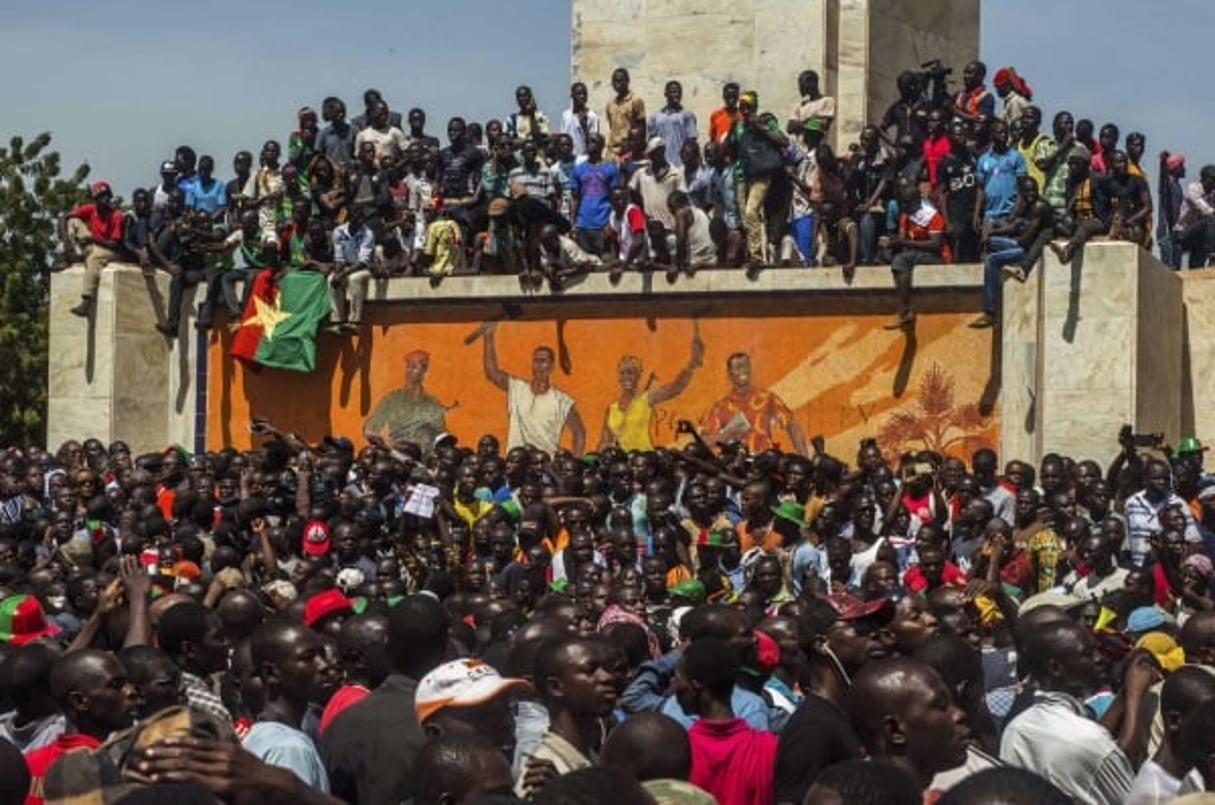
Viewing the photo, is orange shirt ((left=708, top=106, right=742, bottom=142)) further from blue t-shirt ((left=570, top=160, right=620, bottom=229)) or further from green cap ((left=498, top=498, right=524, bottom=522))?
green cap ((left=498, top=498, right=524, bottom=522))

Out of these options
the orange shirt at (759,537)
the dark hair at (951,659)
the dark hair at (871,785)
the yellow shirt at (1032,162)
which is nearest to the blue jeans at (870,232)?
the yellow shirt at (1032,162)

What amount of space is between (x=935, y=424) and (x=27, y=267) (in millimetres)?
22094

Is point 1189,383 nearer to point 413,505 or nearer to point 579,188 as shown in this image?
point 579,188

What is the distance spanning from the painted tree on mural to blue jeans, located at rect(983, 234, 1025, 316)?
0.79m

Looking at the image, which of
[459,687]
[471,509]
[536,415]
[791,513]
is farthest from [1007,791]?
[536,415]

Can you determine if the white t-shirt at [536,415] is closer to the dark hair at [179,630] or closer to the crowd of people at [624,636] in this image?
the crowd of people at [624,636]

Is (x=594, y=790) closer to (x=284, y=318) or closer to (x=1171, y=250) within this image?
(x=1171, y=250)

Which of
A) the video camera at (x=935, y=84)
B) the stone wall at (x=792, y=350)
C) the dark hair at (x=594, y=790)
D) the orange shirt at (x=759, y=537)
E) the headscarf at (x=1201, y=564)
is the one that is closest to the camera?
the dark hair at (x=594, y=790)

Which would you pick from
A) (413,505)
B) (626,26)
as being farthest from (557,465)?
(626,26)

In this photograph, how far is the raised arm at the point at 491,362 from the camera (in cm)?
2420

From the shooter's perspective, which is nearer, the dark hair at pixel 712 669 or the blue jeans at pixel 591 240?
the dark hair at pixel 712 669

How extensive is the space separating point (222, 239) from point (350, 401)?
1906 millimetres

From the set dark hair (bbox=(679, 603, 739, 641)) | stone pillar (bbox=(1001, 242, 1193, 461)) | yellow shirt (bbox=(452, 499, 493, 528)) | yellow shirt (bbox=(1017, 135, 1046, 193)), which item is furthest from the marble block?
dark hair (bbox=(679, 603, 739, 641))

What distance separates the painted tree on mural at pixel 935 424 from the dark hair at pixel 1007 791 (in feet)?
56.5
